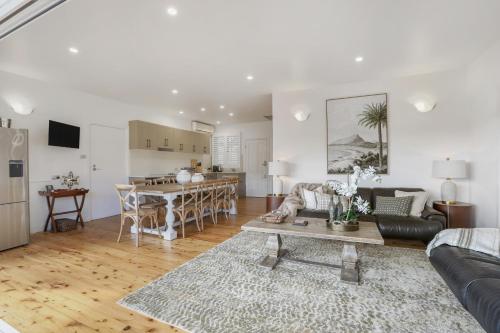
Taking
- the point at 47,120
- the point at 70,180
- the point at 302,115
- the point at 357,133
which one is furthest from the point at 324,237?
the point at 47,120

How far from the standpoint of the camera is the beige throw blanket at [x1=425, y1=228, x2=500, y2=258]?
207cm

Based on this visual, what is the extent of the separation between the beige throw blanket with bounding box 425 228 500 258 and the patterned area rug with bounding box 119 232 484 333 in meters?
0.40

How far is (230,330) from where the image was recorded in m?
1.67

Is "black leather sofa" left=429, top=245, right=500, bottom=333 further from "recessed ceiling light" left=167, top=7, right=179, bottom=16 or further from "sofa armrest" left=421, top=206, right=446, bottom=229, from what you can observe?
"recessed ceiling light" left=167, top=7, right=179, bottom=16

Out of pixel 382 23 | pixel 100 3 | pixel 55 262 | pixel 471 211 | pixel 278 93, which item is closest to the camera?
pixel 100 3

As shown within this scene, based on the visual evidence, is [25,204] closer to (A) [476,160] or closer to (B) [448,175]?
(B) [448,175]

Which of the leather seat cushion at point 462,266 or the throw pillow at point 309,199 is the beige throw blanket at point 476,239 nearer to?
the leather seat cushion at point 462,266

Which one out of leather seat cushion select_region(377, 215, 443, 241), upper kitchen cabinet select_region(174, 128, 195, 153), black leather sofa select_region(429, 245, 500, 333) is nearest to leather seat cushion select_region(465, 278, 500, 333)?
black leather sofa select_region(429, 245, 500, 333)

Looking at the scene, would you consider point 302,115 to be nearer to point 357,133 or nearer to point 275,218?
point 357,133

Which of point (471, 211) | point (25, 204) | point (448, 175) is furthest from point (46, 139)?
point (471, 211)

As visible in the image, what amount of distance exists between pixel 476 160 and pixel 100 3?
17.1 feet

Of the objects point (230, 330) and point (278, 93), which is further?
point (278, 93)

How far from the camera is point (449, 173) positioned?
3.54 m

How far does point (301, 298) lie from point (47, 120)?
5.12m
